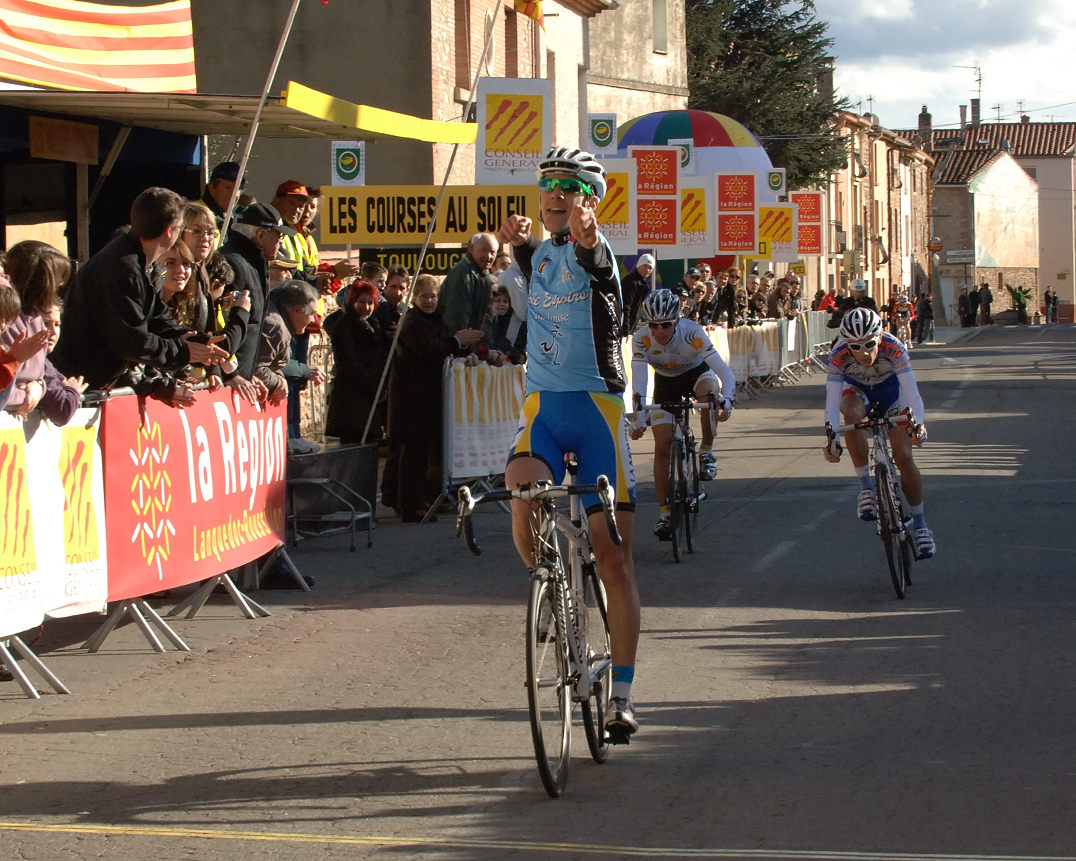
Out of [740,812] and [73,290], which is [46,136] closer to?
[73,290]

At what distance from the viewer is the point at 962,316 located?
84125mm

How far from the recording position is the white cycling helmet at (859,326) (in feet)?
32.6

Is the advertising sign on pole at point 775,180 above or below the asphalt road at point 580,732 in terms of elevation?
above

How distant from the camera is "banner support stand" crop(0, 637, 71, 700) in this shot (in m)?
6.86

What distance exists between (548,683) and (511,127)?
11.1m

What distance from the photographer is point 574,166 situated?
17.7 ft

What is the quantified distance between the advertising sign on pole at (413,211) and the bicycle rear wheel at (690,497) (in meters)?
4.88

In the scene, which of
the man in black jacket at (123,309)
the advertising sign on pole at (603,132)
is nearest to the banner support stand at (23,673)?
the man in black jacket at (123,309)

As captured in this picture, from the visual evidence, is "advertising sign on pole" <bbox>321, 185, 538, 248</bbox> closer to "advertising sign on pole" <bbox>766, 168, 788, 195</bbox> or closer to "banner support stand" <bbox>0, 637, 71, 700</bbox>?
"banner support stand" <bbox>0, 637, 71, 700</bbox>

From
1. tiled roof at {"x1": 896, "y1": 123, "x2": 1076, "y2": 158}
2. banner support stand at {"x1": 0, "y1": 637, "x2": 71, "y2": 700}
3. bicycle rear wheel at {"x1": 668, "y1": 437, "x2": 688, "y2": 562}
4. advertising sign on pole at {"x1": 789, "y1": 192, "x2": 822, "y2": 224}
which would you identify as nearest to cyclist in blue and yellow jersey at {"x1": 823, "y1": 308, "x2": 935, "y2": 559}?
bicycle rear wheel at {"x1": 668, "y1": 437, "x2": 688, "y2": 562}

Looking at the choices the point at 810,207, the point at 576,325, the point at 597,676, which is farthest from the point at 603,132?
the point at 597,676

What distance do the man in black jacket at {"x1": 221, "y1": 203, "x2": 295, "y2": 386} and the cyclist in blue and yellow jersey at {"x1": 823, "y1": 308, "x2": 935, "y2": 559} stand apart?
11.9ft

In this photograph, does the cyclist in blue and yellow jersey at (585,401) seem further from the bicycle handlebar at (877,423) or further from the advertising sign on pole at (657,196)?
the advertising sign on pole at (657,196)

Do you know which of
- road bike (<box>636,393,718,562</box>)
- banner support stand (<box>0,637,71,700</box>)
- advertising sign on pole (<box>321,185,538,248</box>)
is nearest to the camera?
banner support stand (<box>0,637,71,700</box>)
